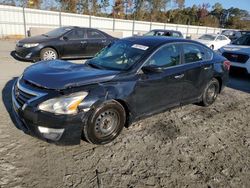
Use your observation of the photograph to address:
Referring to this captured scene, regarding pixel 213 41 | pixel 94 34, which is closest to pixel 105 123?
pixel 94 34

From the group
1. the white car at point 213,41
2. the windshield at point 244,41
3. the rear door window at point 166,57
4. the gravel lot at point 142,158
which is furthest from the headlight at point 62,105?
the white car at point 213,41

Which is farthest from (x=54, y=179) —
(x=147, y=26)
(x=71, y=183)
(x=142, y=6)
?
(x=142, y=6)

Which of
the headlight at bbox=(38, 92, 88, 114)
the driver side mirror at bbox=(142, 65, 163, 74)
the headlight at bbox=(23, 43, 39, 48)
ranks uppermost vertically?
the driver side mirror at bbox=(142, 65, 163, 74)

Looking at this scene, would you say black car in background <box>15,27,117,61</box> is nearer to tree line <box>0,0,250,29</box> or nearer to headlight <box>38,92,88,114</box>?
headlight <box>38,92,88,114</box>

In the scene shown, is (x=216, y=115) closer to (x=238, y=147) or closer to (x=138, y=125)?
(x=238, y=147)

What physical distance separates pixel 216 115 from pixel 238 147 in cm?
142

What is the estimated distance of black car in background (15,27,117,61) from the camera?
360 inches

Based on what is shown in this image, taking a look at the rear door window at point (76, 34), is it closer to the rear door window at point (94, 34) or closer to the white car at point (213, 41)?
the rear door window at point (94, 34)

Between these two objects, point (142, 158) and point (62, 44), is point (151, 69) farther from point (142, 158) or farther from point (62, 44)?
point (62, 44)

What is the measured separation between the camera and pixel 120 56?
14.6 feet

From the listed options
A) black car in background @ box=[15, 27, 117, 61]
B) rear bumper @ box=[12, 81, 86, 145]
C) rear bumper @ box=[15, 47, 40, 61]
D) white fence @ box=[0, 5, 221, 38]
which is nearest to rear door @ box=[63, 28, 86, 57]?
black car in background @ box=[15, 27, 117, 61]

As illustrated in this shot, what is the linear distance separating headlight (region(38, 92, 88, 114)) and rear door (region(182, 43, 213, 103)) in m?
2.41

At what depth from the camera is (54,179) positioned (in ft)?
9.52

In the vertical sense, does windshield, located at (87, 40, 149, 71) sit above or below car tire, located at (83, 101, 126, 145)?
above
